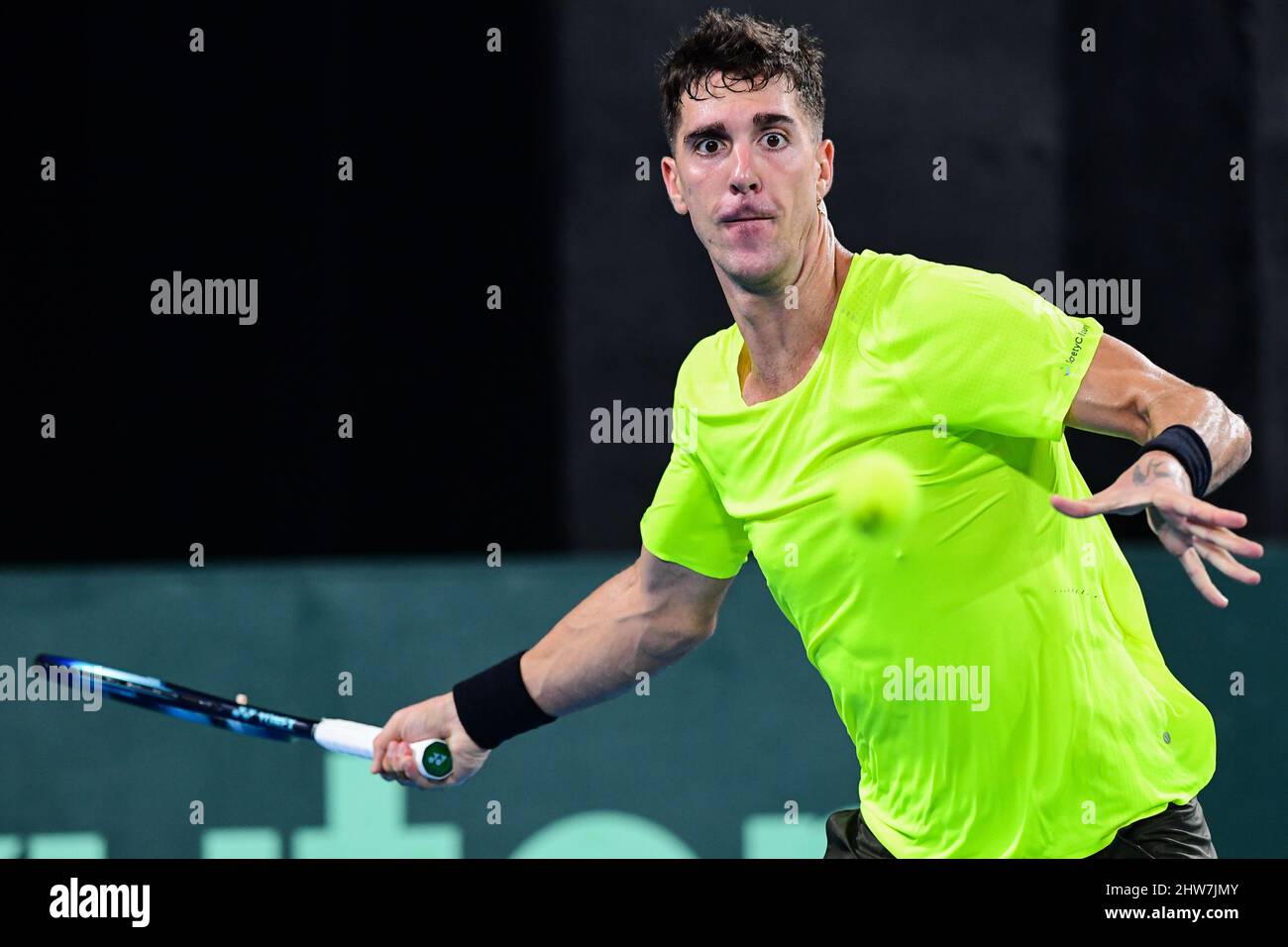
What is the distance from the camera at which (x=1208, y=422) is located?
302 centimetres

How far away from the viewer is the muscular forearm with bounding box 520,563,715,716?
397cm

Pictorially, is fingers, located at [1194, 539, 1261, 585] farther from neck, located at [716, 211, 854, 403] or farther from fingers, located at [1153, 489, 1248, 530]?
neck, located at [716, 211, 854, 403]

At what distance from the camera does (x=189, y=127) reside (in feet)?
22.5

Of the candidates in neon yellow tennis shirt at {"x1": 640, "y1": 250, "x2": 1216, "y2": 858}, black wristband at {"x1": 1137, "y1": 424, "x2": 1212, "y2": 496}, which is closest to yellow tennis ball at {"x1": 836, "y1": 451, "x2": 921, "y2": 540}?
neon yellow tennis shirt at {"x1": 640, "y1": 250, "x2": 1216, "y2": 858}

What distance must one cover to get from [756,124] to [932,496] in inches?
32.1

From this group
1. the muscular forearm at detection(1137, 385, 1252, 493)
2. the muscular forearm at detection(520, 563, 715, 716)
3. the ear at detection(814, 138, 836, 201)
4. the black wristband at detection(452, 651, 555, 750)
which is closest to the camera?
the muscular forearm at detection(1137, 385, 1252, 493)

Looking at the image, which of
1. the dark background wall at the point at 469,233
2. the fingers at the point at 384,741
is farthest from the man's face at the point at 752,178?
the dark background wall at the point at 469,233

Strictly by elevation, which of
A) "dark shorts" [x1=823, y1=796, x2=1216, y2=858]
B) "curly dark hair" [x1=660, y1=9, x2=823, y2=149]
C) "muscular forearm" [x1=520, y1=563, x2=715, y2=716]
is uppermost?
"curly dark hair" [x1=660, y1=9, x2=823, y2=149]

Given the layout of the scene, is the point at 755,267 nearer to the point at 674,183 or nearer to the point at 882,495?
the point at 674,183

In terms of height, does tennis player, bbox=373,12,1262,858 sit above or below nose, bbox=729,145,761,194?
below

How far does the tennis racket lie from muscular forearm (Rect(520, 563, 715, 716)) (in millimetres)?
339

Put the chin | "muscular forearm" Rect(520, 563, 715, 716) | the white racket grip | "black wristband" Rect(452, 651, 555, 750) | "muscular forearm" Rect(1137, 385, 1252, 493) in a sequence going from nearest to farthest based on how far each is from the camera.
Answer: "muscular forearm" Rect(1137, 385, 1252, 493), the chin, "muscular forearm" Rect(520, 563, 715, 716), "black wristband" Rect(452, 651, 555, 750), the white racket grip

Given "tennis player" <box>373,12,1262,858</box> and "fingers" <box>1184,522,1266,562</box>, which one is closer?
"fingers" <box>1184,522,1266,562</box>

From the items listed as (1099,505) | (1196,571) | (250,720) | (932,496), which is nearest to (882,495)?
(932,496)
